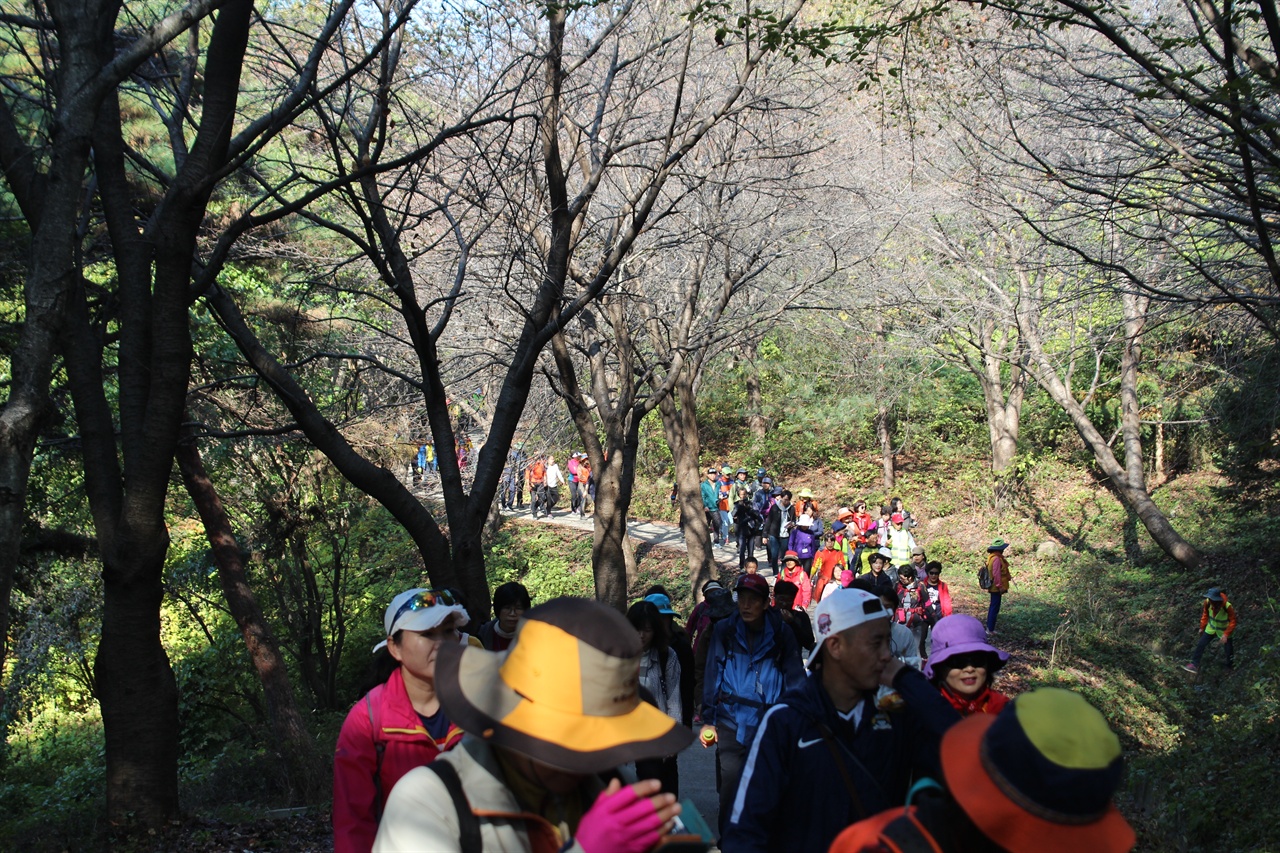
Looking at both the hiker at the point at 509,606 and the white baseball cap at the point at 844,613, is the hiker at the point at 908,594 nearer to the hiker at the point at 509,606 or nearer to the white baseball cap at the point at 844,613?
the hiker at the point at 509,606

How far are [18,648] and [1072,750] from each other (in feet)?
53.8

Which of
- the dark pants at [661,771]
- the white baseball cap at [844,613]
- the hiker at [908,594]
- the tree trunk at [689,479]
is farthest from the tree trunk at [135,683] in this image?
the tree trunk at [689,479]

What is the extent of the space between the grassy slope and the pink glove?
685 cm

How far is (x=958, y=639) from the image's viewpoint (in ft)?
13.8

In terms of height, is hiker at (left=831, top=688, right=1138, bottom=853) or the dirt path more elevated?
hiker at (left=831, top=688, right=1138, bottom=853)

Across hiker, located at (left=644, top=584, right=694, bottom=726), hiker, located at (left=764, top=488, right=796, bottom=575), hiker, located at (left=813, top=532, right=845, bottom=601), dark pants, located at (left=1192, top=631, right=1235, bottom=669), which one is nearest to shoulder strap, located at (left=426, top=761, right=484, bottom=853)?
hiker, located at (left=644, top=584, right=694, bottom=726)

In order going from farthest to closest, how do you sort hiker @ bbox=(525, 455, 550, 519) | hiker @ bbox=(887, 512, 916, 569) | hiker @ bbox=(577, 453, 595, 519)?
hiker @ bbox=(577, 453, 595, 519) → hiker @ bbox=(525, 455, 550, 519) → hiker @ bbox=(887, 512, 916, 569)

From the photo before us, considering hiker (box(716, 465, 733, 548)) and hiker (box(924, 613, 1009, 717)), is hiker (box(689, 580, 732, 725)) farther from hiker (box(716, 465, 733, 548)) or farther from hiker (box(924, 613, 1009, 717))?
hiker (box(716, 465, 733, 548))

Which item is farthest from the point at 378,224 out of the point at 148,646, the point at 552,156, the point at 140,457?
the point at 148,646

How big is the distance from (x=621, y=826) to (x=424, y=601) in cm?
266

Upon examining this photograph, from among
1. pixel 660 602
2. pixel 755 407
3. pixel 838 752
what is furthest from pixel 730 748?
pixel 755 407

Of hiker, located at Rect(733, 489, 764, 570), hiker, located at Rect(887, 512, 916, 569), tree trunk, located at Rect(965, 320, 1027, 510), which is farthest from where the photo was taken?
tree trunk, located at Rect(965, 320, 1027, 510)

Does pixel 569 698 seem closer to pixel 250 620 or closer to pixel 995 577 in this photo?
pixel 250 620

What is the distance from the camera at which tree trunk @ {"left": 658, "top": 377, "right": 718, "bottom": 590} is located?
1922 cm
